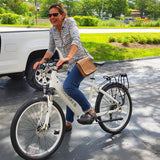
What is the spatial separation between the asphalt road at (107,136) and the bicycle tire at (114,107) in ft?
0.47

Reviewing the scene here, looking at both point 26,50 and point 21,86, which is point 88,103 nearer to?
point 26,50

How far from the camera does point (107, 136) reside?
4.36 meters

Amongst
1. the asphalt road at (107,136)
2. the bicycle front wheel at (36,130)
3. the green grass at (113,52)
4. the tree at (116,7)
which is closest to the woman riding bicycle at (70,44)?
the bicycle front wheel at (36,130)

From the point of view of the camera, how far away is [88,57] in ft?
12.1

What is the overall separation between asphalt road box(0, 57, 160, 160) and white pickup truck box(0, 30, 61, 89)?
60 cm

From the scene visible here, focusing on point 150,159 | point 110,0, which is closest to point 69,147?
Result: point 150,159

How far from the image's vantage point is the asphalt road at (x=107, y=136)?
3760mm

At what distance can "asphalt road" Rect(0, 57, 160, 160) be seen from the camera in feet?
12.3

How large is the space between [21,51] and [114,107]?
3.20 metres

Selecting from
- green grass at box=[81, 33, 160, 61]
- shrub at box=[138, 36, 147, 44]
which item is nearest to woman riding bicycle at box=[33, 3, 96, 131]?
green grass at box=[81, 33, 160, 61]

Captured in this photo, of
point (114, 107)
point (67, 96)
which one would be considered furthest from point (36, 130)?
point (114, 107)

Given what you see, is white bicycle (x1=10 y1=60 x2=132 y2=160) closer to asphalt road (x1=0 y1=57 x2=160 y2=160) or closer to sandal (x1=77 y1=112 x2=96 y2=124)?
sandal (x1=77 y1=112 x2=96 y2=124)

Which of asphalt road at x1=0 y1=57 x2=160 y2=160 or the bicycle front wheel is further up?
the bicycle front wheel

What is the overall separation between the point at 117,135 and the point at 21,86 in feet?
12.5
